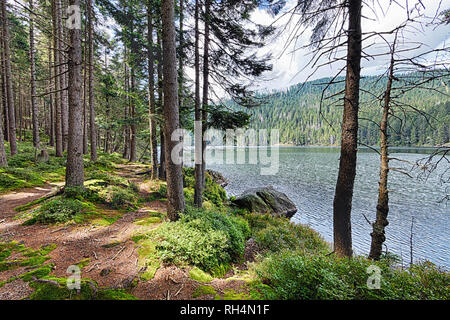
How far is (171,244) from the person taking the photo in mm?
3689

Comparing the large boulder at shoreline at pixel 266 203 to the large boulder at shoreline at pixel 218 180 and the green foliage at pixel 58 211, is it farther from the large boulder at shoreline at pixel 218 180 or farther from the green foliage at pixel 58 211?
the green foliage at pixel 58 211

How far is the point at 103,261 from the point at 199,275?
6.06 feet

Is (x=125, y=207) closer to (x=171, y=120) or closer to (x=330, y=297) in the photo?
(x=171, y=120)

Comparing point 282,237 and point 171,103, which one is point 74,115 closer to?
point 171,103

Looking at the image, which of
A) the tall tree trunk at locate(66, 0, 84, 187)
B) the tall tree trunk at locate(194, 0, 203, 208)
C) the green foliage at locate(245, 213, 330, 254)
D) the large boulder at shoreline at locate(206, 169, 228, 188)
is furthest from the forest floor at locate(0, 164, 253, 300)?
the large boulder at shoreline at locate(206, 169, 228, 188)

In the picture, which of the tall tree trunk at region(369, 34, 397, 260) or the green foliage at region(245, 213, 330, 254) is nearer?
the tall tree trunk at region(369, 34, 397, 260)

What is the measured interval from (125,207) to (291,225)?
811 centimetres

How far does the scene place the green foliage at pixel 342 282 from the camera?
260 cm

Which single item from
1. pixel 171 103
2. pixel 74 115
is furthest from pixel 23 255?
pixel 74 115

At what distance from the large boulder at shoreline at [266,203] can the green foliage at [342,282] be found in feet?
26.2

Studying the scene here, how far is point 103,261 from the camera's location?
3307mm

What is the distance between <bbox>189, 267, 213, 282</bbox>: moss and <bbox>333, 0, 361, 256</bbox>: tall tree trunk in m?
2.83

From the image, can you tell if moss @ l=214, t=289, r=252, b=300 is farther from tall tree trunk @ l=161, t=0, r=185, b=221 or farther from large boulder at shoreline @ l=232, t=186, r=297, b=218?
large boulder at shoreline @ l=232, t=186, r=297, b=218

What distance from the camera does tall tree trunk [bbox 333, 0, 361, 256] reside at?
3330 millimetres
